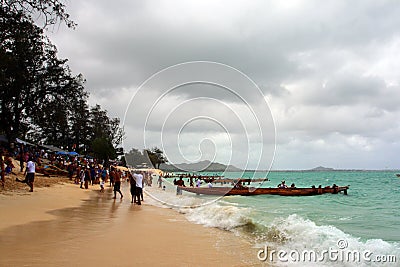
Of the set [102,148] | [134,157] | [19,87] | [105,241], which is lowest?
[105,241]

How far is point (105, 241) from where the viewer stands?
24.7 ft

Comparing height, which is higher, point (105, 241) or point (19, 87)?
point (19, 87)

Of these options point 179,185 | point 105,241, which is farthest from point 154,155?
point 105,241

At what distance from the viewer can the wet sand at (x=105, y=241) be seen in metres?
6.00

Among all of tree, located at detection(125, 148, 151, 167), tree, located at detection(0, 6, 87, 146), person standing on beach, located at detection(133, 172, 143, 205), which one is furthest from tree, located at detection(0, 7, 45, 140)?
person standing on beach, located at detection(133, 172, 143, 205)

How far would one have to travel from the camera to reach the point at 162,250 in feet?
23.7

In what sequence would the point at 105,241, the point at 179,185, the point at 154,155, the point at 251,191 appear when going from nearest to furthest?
the point at 105,241
the point at 251,191
the point at 179,185
the point at 154,155

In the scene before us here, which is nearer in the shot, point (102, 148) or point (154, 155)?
point (154, 155)

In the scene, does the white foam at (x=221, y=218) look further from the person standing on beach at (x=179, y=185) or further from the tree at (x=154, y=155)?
the person standing on beach at (x=179, y=185)

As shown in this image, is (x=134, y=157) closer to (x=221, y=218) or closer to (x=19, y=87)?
(x=221, y=218)

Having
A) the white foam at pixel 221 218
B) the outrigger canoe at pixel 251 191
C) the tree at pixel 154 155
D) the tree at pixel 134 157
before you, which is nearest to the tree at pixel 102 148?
the tree at pixel 154 155

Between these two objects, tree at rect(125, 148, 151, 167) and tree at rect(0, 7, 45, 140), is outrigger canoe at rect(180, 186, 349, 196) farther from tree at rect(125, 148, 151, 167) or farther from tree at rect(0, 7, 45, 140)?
tree at rect(0, 7, 45, 140)

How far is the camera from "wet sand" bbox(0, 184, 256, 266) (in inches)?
236

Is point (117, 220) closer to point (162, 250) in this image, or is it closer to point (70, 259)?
point (162, 250)
